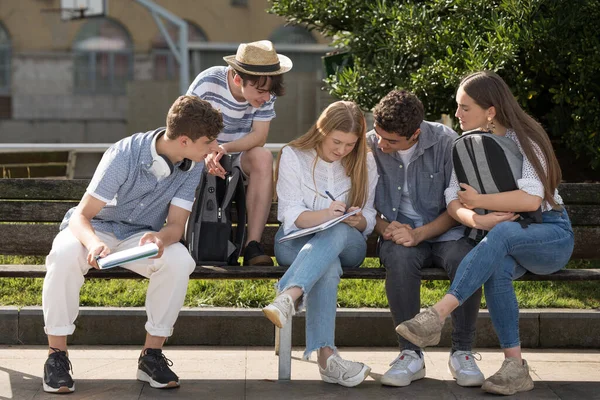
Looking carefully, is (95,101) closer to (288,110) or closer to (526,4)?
(288,110)

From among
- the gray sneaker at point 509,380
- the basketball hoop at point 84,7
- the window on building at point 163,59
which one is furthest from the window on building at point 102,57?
the gray sneaker at point 509,380

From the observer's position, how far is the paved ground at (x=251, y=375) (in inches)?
171

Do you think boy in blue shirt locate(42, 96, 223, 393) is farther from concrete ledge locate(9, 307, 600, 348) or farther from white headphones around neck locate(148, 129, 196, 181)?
concrete ledge locate(9, 307, 600, 348)

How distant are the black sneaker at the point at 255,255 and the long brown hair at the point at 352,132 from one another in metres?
0.37

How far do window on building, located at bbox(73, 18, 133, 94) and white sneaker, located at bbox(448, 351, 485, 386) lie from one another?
100 ft

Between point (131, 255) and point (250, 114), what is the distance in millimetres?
1429

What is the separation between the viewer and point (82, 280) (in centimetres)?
425

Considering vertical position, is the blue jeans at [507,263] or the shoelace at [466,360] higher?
the blue jeans at [507,263]

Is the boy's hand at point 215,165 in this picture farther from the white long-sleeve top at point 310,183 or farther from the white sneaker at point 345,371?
the white sneaker at point 345,371

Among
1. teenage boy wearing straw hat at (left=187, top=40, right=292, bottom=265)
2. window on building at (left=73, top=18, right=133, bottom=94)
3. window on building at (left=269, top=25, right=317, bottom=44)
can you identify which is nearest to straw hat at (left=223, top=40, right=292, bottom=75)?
teenage boy wearing straw hat at (left=187, top=40, right=292, bottom=265)

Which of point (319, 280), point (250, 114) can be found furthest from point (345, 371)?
point (250, 114)

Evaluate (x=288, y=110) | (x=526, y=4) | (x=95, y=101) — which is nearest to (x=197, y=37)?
(x=95, y=101)

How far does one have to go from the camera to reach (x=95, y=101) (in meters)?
33.5

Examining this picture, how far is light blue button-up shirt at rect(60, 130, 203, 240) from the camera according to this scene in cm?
436
